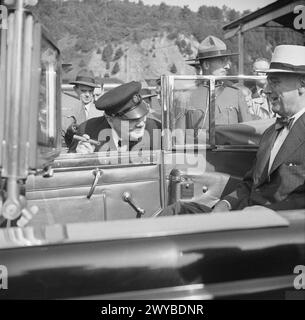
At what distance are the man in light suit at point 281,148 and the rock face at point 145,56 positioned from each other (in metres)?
29.3

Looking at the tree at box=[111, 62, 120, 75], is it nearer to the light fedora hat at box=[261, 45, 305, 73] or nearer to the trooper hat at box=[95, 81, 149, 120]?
the trooper hat at box=[95, 81, 149, 120]

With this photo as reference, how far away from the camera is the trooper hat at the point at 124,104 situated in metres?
2.97

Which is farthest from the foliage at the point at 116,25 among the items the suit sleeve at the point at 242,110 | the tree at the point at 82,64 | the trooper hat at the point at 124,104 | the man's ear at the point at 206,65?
the trooper hat at the point at 124,104

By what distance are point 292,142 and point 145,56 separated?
34499 mm

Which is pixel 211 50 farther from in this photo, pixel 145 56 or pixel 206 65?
pixel 145 56

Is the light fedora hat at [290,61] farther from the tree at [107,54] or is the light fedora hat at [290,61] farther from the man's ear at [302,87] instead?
the tree at [107,54]

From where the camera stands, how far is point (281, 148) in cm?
223

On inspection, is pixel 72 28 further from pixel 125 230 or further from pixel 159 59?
pixel 125 230

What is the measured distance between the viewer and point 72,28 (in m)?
35.1

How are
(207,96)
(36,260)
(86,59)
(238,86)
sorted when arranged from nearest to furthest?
(36,260)
(207,96)
(238,86)
(86,59)

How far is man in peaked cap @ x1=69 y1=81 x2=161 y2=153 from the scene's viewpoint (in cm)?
292

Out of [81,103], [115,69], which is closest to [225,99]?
[81,103]

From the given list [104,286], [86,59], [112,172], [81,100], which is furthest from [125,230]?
[86,59]
